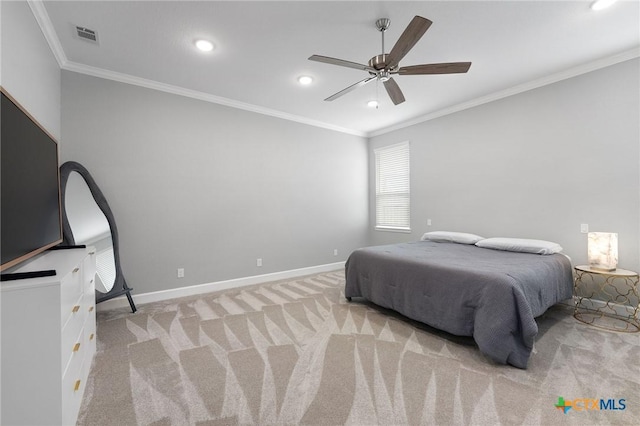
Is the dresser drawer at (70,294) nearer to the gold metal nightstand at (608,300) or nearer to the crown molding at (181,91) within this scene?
the crown molding at (181,91)

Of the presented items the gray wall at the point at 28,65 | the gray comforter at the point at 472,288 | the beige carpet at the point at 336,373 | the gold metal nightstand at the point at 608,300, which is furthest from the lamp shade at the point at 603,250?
the gray wall at the point at 28,65

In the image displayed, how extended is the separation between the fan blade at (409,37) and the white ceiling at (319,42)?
45cm

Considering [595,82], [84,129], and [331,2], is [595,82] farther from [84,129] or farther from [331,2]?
[84,129]

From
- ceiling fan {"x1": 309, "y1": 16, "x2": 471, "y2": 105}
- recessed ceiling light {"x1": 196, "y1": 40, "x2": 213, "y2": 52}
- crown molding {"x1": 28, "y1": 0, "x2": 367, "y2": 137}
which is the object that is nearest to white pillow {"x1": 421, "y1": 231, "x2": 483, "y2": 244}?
ceiling fan {"x1": 309, "y1": 16, "x2": 471, "y2": 105}

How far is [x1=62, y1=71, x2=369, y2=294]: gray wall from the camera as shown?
3188 mm

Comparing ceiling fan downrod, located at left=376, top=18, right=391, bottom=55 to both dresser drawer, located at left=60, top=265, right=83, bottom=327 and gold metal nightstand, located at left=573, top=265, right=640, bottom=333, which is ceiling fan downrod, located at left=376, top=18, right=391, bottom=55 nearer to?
dresser drawer, located at left=60, top=265, right=83, bottom=327

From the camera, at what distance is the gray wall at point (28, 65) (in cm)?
181

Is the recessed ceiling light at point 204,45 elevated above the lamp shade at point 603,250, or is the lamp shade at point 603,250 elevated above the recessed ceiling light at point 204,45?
the recessed ceiling light at point 204,45

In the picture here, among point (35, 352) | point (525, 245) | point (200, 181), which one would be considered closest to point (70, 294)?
point (35, 352)

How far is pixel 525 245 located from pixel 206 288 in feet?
13.1

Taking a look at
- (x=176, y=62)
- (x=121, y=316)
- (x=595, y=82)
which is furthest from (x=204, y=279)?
(x=595, y=82)

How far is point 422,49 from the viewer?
2760mm

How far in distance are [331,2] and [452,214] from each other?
345cm

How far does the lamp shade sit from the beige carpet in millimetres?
623
